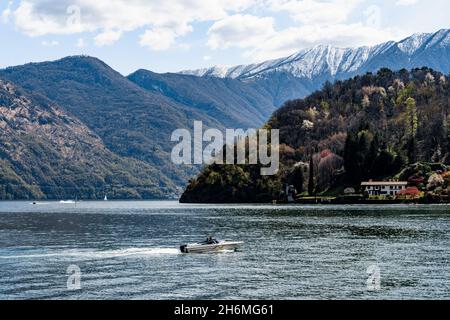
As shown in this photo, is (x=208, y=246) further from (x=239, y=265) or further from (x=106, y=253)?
(x=239, y=265)

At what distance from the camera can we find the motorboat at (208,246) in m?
114

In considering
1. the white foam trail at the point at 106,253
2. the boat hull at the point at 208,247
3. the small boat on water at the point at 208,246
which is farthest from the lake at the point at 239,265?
the small boat on water at the point at 208,246

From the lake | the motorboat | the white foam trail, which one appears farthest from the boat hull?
the white foam trail

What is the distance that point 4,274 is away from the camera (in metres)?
88.6

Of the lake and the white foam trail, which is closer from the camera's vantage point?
the lake

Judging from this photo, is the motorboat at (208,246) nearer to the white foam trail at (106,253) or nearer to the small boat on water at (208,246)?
the small boat on water at (208,246)

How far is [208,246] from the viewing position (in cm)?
11556

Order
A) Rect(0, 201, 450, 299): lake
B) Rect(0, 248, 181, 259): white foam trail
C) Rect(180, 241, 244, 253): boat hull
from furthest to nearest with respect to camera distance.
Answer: Rect(180, 241, 244, 253): boat hull < Rect(0, 248, 181, 259): white foam trail < Rect(0, 201, 450, 299): lake

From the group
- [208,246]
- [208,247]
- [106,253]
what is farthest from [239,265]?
[106,253]

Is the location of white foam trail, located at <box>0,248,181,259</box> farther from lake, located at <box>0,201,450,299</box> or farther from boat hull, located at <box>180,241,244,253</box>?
boat hull, located at <box>180,241,244,253</box>

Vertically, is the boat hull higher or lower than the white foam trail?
higher

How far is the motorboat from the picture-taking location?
113688 mm
